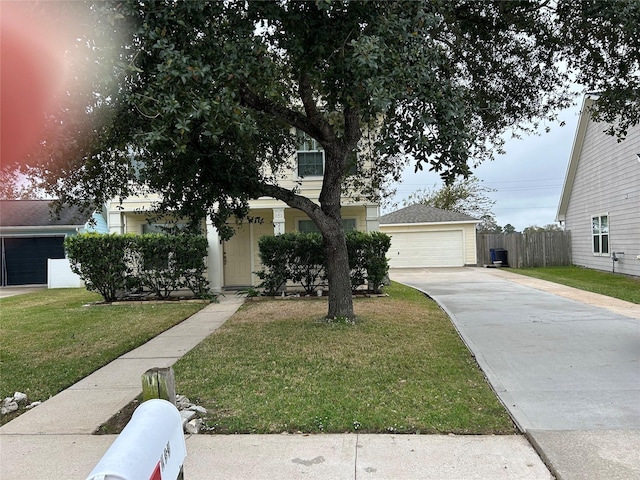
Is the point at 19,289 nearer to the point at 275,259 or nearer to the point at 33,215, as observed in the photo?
the point at 33,215

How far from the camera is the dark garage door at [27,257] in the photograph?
60.5 feet

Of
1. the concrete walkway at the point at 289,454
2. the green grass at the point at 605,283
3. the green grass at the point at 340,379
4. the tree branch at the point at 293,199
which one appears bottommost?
the concrete walkway at the point at 289,454

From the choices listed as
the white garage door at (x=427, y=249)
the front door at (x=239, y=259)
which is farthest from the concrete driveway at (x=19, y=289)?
the white garage door at (x=427, y=249)

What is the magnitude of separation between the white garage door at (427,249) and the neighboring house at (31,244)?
49.9 ft

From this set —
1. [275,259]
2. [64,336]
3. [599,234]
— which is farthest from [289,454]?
[599,234]

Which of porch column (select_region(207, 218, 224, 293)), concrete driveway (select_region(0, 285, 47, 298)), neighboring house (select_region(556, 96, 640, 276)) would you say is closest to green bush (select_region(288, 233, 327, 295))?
porch column (select_region(207, 218, 224, 293))

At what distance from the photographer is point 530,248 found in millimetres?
23453

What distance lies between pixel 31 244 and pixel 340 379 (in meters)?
18.0

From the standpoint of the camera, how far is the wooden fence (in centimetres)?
2269

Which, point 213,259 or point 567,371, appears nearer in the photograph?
point 567,371

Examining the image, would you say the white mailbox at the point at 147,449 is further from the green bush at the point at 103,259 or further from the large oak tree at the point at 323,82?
the green bush at the point at 103,259

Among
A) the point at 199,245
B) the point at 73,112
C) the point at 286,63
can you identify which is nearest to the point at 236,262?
the point at 199,245

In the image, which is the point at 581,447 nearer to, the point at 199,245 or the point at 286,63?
the point at 286,63

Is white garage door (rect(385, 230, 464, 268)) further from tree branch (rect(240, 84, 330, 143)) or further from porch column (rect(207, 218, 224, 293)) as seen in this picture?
tree branch (rect(240, 84, 330, 143))
